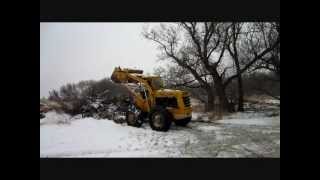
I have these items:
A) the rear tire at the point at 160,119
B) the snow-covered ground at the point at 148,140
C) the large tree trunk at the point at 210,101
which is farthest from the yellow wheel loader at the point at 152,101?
the large tree trunk at the point at 210,101

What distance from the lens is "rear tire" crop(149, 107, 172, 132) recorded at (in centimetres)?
602

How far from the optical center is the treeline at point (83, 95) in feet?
19.9

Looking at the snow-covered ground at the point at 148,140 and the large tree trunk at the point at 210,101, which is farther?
the large tree trunk at the point at 210,101

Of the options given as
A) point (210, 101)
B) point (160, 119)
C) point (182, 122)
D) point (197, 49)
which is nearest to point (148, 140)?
point (160, 119)

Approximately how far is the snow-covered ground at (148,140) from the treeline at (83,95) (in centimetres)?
16

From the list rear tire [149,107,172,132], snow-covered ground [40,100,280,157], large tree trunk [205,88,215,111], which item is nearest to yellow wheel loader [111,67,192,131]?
rear tire [149,107,172,132]

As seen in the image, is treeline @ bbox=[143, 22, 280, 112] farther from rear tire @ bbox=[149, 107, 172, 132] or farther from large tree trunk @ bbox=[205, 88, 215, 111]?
rear tire @ bbox=[149, 107, 172, 132]

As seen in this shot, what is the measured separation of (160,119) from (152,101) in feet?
1.02

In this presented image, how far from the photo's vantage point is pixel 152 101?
6.16 meters

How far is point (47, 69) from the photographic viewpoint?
6000mm

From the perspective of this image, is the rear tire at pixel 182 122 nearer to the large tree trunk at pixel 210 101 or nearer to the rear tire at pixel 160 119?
the rear tire at pixel 160 119

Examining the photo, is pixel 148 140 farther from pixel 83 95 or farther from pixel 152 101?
pixel 83 95

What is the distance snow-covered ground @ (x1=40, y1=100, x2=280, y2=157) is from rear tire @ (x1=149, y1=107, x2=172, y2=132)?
0.08 meters
